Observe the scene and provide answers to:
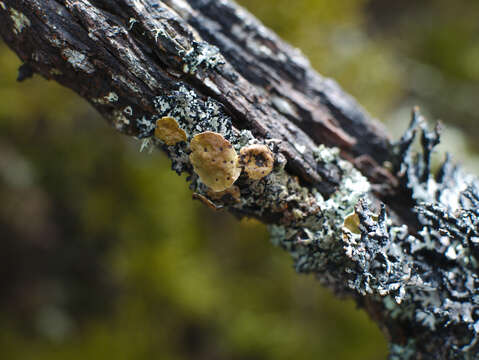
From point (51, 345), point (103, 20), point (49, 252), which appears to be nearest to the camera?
point (103, 20)

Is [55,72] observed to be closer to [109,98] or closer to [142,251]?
[109,98]

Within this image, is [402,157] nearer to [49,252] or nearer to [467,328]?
[467,328]

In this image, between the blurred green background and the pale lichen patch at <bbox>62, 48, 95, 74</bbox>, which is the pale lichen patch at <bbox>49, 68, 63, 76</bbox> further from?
the blurred green background

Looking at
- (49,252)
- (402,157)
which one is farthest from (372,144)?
(49,252)

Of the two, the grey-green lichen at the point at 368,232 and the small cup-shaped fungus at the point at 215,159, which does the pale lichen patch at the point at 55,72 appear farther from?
the small cup-shaped fungus at the point at 215,159

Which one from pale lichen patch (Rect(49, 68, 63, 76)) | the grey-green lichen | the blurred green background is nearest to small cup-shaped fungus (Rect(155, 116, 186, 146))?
the grey-green lichen

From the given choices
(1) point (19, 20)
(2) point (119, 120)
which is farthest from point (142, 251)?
(1) point (19, 20)
